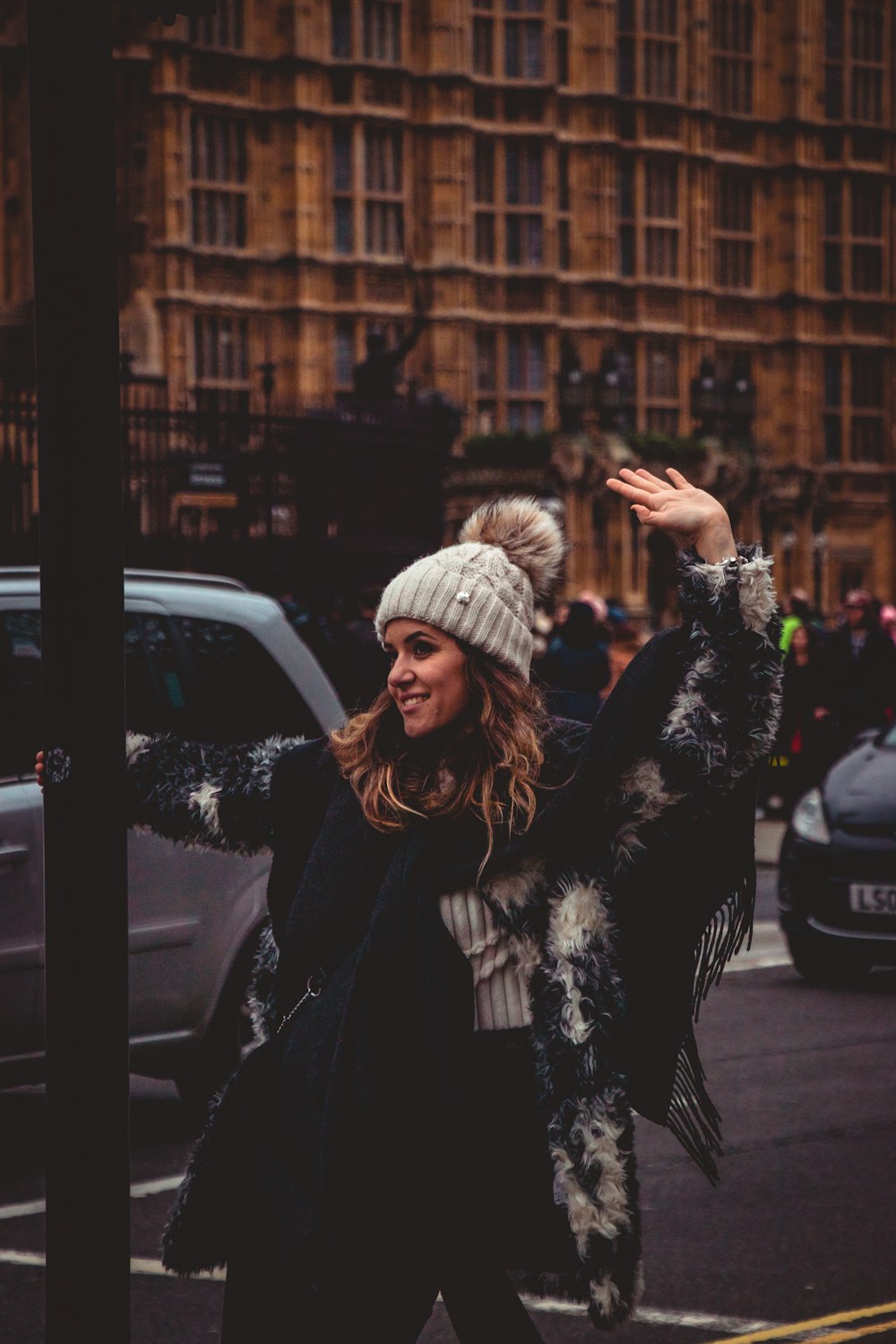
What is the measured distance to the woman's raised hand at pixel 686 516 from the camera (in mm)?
2840

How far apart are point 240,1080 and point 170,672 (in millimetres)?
3619

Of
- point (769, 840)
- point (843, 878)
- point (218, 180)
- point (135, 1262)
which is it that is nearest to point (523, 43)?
point (218, 180)

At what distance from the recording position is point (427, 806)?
9.46ft

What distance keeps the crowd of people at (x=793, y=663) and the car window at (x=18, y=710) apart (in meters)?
7.25

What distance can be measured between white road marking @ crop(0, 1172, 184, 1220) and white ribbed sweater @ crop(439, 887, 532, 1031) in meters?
2.78

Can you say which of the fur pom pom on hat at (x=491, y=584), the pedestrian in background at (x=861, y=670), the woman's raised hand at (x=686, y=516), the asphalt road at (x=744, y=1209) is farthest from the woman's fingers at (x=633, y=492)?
the pedestrian in background at (x=861, y=670)

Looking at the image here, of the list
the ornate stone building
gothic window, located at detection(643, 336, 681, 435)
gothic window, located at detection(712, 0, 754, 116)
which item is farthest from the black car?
gothic window, located at detection(712, 0, 754, 116)

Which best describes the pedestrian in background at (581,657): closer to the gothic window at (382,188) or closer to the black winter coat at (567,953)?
the black winter coat at (567,953)

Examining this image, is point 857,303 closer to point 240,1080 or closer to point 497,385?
point 497,385

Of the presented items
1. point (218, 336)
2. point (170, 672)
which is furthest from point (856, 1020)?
point (218, 336)

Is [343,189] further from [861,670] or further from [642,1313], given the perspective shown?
[642,1313]

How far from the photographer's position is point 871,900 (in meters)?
9.20

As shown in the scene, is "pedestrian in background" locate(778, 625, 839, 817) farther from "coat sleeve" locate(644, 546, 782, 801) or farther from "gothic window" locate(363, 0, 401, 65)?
"gothic window" locate(363, 0, 401, 65)

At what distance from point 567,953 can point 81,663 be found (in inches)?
31.3
